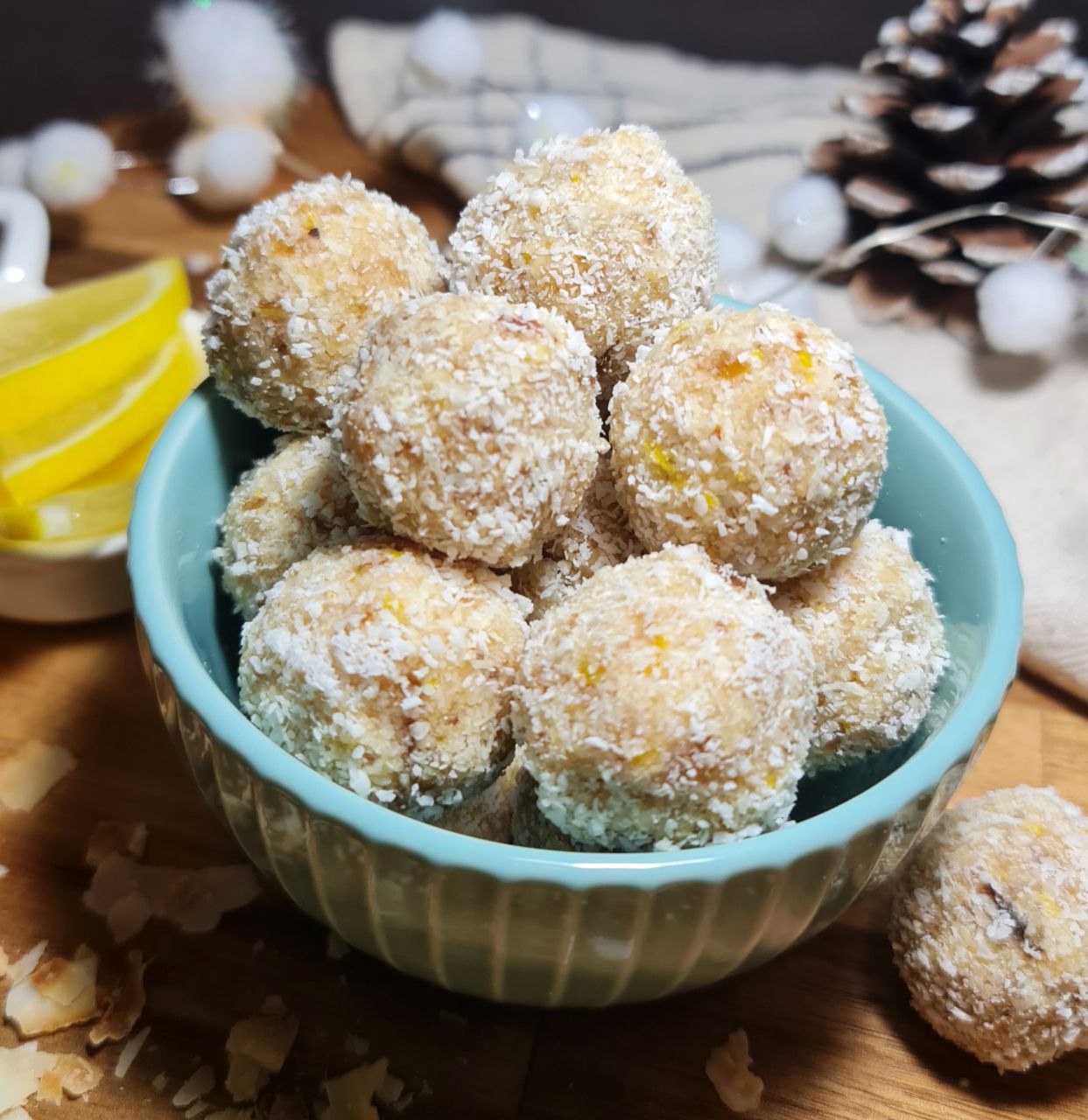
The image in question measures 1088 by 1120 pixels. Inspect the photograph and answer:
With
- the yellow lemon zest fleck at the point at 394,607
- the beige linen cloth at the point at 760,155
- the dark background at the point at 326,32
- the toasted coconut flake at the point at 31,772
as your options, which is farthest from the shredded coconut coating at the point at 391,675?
the dark background at the point at 326,32

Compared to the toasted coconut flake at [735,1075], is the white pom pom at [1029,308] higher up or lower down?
higher up

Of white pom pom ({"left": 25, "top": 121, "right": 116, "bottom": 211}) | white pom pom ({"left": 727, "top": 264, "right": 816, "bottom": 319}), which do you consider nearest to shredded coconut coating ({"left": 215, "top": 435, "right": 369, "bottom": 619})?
white pom pom ({"left": 727, "top": 264, "right": 816, "bottom": 319})

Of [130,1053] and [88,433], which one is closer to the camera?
[130,1053]

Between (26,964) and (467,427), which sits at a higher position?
(467,427)

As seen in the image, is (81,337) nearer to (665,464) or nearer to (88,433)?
(88,433)

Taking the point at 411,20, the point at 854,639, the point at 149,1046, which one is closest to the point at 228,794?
the point at 149,1046

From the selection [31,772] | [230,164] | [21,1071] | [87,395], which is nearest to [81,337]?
[87,395]

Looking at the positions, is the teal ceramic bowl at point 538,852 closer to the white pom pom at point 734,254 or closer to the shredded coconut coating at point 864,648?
the shredded coconut coating at point 864,648

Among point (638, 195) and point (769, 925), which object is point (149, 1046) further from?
point (638, 195)
